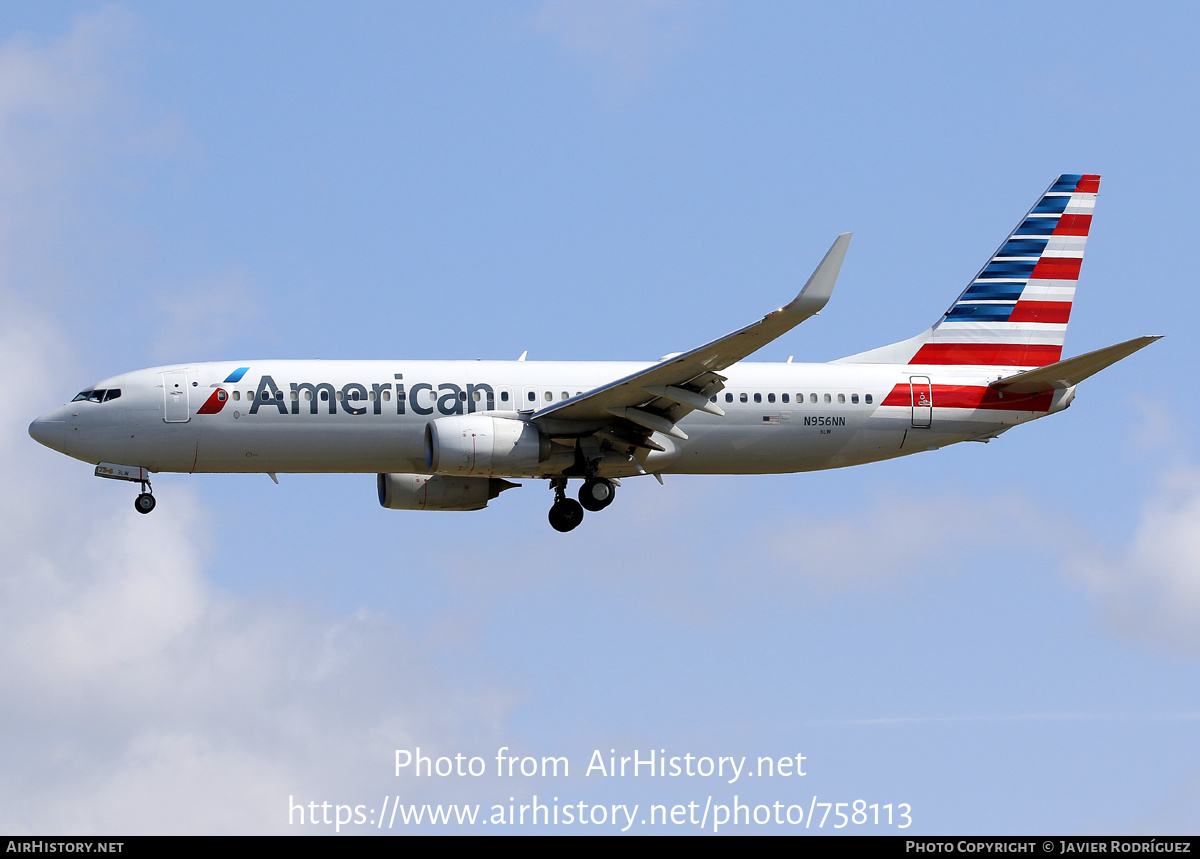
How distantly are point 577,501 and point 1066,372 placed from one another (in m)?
12.2

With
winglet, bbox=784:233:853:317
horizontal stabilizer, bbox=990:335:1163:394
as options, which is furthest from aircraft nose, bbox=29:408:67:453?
horizontal stabilizer, bbox=990:335:1163:394

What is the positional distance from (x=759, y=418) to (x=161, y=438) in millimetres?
13929

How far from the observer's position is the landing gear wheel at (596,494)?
124 ft

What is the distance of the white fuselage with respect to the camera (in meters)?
36.0

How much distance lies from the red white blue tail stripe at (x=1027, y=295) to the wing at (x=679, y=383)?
27.2ft

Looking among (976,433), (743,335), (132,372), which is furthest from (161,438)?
(976,433)

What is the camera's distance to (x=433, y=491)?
40188 millimetres

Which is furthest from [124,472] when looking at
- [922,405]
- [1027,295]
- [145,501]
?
[1027,295]

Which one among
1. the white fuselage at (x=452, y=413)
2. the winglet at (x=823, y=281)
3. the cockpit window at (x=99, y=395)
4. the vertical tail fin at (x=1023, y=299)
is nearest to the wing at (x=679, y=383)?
the winglet at (x=823, y=281)

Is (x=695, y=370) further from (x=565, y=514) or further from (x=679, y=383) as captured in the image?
(x=565, y=514)

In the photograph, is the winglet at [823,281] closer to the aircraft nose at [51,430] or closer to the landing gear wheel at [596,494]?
the landing gear wheel at [596,494]

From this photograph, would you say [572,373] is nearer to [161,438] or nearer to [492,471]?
[492,471]

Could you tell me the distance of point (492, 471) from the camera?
35.8 metres

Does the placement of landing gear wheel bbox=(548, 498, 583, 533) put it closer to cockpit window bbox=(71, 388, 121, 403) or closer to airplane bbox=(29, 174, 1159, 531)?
airplane bbox=(29, 174, 1159, 531)
